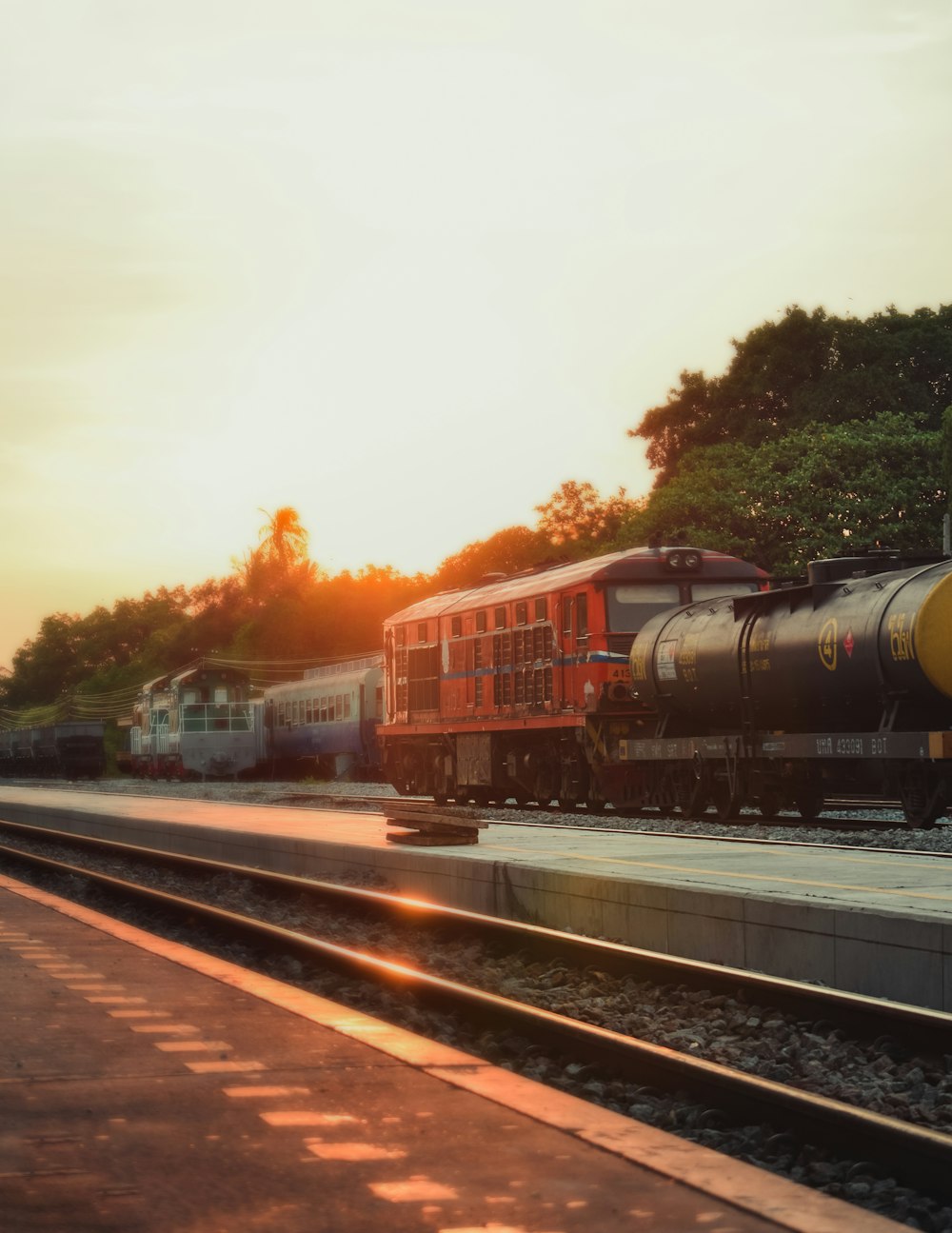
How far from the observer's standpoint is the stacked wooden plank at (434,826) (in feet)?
52.5

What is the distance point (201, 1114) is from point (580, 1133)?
1189 millimetres

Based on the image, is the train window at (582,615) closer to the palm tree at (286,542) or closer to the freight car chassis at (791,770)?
the freight car chassis at (791,770)

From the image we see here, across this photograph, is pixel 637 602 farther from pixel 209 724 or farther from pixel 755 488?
pixel 209 724

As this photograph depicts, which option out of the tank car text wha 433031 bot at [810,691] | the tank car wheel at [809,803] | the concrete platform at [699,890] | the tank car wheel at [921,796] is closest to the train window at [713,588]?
the tank car text wha 433031 bot at [810,691]

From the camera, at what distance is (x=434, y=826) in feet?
55.3

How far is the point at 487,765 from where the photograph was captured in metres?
27.0

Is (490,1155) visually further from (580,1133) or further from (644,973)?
(644,973)

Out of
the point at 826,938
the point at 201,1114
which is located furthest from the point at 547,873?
the point at 201,1114

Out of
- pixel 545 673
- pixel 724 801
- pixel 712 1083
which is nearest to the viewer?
pixel 712 1083

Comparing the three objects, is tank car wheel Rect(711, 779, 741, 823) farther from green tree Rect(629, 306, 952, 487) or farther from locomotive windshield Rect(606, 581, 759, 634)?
green tree Rect(629, 306, 952, 487)

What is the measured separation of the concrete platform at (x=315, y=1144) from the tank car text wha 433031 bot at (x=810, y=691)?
11328 millimetres

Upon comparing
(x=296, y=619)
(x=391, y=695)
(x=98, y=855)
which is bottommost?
(x=98, y=855)

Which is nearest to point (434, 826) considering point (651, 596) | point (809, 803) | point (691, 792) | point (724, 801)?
point (809, 803)

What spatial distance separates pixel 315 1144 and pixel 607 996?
16.4 feet
